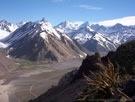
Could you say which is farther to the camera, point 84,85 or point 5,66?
point 5,66

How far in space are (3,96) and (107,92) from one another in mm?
60922

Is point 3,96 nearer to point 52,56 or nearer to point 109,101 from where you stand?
point 109,101

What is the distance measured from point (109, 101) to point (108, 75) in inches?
58.4

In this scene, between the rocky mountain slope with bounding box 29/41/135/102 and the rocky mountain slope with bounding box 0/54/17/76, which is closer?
the rocky mountain slope with bounding box 29/41/135/102

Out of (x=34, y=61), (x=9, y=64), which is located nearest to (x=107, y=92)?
(x=9, y=64)

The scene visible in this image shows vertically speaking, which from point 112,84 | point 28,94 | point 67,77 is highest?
point 112,84

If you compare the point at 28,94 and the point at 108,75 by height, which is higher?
the point at 108,75

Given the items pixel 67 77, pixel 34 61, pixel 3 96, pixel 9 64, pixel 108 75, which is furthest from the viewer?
pixel 34 61

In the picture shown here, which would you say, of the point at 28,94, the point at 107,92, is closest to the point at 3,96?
the point at 28,94

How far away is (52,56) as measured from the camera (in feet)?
630

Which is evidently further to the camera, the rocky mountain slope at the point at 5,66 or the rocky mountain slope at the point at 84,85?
the rocky mountain slope at the point at 5,66

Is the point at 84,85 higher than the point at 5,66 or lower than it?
lower

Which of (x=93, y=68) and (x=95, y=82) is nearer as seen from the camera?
(x=95, y=82)

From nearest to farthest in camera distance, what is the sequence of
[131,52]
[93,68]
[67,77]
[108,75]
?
[108,75]
[131,52]
[93,68]
[67,77]
